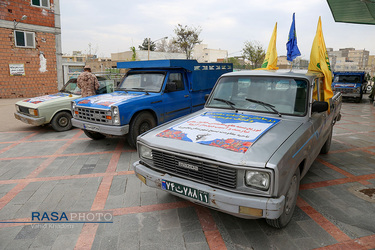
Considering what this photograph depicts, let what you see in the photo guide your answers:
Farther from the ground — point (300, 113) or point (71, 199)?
point (300, 113)

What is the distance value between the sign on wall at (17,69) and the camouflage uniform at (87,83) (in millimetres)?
10688

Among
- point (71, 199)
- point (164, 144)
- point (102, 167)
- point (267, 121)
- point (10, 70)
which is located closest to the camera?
point (164, 144)

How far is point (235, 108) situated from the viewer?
3855 millimetres

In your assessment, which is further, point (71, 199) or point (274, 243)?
point (71, 199)

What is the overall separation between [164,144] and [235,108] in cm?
148

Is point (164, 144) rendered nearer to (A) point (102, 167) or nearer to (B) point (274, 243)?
(B) point (274, 243)

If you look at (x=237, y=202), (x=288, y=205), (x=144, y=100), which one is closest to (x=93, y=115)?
(x=144, y=100)

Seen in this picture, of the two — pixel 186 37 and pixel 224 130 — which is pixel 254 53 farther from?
pixel 224 130

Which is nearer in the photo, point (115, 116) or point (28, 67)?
point (115, 116)

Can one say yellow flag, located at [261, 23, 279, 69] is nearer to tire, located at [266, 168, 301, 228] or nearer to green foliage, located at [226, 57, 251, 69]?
tire, located at [266, 168, 301, 228]

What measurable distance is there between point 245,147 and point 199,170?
21.3 inches

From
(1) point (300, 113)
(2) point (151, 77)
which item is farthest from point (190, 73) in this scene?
(1) point (300, 113)

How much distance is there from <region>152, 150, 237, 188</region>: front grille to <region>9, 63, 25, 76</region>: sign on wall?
653 inches

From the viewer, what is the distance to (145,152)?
3.21 metres
